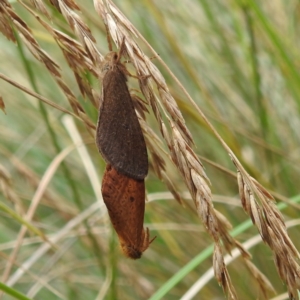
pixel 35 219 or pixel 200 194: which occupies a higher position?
pixel 200 194

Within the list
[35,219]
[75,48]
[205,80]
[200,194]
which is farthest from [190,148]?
[205,80]

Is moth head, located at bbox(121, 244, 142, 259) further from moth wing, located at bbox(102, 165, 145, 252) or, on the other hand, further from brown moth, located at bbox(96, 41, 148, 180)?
brown moth, located at bbox(96, 41, 148, 180)

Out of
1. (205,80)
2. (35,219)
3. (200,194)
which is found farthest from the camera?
(205,80)

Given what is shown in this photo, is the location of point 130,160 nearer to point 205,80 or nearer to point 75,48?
point 75,48

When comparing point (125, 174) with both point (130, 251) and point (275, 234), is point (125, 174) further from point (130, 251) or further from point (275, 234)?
point (275, 234)

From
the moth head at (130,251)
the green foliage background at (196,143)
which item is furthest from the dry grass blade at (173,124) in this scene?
the green foliage background at (196,143)

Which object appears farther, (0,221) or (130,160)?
(0,221)

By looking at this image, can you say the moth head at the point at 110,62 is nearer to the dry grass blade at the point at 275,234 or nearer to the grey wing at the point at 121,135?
the grey wing at the point at 121,135

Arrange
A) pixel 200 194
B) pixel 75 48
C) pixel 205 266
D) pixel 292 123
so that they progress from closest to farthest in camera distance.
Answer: pixel 200 194, pixel 75 48, pixel 205 266, pixel 292 123
